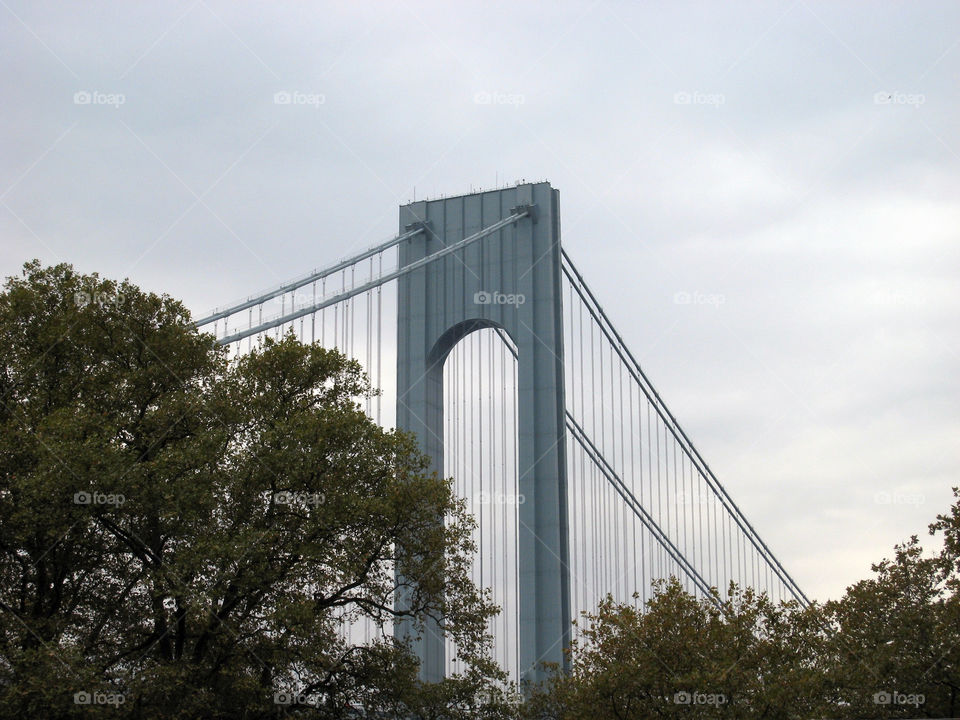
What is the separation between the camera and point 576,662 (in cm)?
2550

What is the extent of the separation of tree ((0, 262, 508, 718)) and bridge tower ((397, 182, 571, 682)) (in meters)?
8.03

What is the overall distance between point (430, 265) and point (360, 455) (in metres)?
13.6

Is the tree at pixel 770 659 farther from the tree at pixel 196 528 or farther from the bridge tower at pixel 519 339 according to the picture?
the bridge tower at pixel 519 339

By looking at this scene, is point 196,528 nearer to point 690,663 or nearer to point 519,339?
point 690,663

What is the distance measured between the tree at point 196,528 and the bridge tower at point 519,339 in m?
8.03

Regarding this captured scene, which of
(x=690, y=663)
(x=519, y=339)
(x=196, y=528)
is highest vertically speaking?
(x=519, y=339)

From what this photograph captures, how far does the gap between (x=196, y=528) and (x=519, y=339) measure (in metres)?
14.6

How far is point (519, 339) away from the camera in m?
34.8

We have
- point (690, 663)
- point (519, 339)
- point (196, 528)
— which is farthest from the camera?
point (519, 339)

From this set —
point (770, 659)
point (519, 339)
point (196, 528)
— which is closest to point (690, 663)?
point (770, 659)

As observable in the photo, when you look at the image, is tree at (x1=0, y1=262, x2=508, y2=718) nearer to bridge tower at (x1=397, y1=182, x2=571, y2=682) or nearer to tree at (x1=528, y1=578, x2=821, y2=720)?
tree at (x1=528, y1=578, x2=821, y2=720)

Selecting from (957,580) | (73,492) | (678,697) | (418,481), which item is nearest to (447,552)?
(418,481)

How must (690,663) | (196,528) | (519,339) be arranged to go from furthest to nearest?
(519,339) < (690,663) < (196,528)

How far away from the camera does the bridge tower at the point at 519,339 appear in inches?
1288
